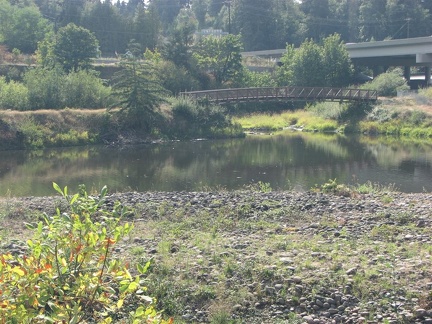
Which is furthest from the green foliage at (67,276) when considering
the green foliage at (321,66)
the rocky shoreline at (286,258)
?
the green foliage at (321,66)

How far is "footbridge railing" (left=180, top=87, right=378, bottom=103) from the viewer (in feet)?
184

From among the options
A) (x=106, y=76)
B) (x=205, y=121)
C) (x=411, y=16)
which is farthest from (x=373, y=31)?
(x=205, y=121)

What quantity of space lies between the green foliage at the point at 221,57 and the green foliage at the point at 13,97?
25.3 metres

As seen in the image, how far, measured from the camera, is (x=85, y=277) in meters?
4.53

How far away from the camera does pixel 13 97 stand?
162 feet

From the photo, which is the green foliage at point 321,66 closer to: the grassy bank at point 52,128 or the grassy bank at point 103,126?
the grassy bank at point 103,126

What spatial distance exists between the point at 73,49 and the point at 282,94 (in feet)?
78.7

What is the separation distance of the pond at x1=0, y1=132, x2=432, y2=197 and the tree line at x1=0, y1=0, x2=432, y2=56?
145 ft

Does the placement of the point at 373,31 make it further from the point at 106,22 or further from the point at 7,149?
the point at 7,149

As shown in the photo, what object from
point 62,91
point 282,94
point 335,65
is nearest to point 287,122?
point 282,94

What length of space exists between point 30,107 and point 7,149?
6960 mm

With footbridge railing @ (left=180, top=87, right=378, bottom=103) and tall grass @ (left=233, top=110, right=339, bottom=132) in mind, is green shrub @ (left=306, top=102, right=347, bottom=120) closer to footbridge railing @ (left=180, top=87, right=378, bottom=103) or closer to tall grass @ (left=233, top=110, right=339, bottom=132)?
tall grass @ (left=233, top=110, right=339, bottom=132)

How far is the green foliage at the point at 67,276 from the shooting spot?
4.22 meters

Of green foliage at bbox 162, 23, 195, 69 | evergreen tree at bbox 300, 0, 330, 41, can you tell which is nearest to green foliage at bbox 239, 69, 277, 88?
green foliage at bbox 162, 23, 195, 69
